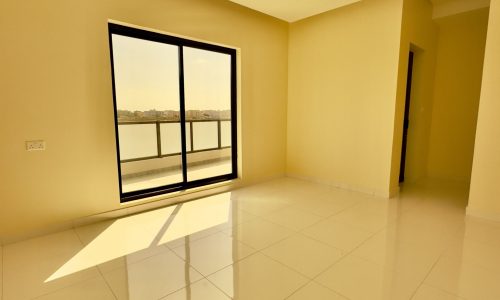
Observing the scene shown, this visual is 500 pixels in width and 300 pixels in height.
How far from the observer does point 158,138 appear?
549 centimetres

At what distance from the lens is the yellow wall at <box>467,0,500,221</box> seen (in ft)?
10.3

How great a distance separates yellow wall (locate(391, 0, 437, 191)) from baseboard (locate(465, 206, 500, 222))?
3.21ft

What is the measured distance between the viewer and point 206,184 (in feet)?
14.1

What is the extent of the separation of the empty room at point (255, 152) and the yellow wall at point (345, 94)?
0.03 metres

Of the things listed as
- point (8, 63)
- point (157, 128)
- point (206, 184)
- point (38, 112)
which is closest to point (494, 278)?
point (206, 184)

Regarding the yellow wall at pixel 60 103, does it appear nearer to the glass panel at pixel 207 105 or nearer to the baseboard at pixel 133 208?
the baseboard at pixel 133 208

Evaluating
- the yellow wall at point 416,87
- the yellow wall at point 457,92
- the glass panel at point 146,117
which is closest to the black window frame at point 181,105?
the glass panel at point 146,117

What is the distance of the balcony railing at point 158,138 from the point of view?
199 inches

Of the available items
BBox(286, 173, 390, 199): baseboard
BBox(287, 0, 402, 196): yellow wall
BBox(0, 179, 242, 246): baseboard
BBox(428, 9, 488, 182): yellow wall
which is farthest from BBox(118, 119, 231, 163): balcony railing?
BBox(428, 9, 488, 182): yellow wall

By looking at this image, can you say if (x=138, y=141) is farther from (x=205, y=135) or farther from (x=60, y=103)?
(x=60, y=103)

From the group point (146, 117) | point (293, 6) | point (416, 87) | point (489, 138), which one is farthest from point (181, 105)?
point (416, 87)

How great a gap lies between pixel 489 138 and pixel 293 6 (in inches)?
125

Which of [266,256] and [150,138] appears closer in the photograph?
[266,256]

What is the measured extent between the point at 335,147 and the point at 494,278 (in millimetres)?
2834
